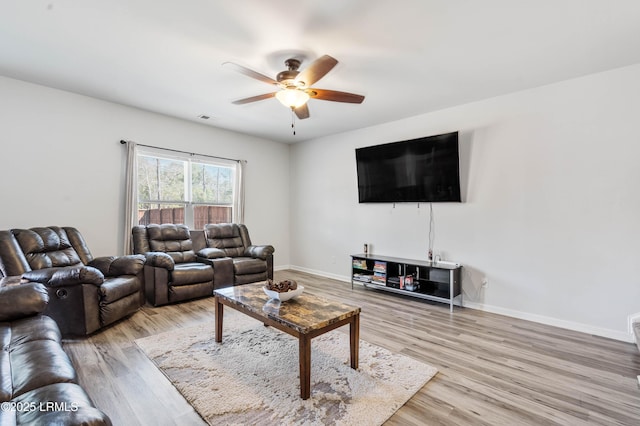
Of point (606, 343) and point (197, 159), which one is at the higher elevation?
point (197, 159)

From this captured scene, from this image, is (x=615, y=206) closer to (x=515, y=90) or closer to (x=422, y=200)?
(x=515, y=90)

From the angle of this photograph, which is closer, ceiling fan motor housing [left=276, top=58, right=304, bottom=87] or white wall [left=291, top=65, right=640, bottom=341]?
ceiling fan motor housing [left=276, top=58, right=304, bottom=87]

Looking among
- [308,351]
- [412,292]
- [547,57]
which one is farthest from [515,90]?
[308,351]

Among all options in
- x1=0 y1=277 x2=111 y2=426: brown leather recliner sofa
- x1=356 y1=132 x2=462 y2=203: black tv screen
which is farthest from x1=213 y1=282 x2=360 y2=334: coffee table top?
x1=356 y1=132 x2=462 y2=203: black tv screen

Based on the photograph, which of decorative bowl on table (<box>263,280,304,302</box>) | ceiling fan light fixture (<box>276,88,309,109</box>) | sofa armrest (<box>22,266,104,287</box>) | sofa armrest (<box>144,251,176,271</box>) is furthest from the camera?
sofa armrest (<box>144,251,176,271</box>)

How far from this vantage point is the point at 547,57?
2877 mm

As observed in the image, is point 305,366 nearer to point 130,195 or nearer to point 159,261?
point 159,261

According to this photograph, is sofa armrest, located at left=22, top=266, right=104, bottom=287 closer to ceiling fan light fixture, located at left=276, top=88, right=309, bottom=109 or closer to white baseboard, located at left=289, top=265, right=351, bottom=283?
ceiling fan light fixture, located at left=276, top=88, right=309, bottom=109

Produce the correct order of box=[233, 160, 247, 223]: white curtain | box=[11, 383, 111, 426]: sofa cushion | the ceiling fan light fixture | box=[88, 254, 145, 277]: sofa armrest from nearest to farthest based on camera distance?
1. box=[11, 383, 111, 426]: sofa cushion
2. the ceiling fan light fixture
3. box=[88, 254, 145, 277]: sofa armrest
4. box=[233, 160, 247, 223]: white curtain

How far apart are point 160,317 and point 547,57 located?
4920 millimetres

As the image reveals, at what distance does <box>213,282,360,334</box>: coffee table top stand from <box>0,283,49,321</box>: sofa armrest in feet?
4.08

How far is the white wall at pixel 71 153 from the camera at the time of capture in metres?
3.56

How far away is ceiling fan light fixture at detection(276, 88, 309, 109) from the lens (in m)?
2.89

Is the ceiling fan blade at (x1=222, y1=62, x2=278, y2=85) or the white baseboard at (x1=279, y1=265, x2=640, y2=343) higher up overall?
the ceiling fan blade at (x1=222, y1=62, x2=278, y2=85)
